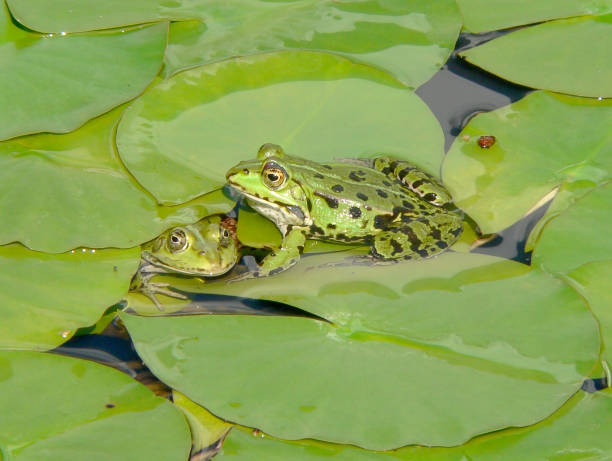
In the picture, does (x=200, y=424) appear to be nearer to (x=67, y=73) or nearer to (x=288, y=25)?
(x=67, y=73)

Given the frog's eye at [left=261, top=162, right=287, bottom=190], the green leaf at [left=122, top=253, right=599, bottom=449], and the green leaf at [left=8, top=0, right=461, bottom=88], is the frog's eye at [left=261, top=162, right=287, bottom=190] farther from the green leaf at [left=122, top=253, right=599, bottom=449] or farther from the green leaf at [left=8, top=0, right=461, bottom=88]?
the green leaf at [left=8, top=0, right=461, bottom=88]

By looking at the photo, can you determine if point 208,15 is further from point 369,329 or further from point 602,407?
point 602,407

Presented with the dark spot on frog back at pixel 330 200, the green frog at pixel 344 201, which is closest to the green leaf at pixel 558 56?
the green frog at pixel 344 201

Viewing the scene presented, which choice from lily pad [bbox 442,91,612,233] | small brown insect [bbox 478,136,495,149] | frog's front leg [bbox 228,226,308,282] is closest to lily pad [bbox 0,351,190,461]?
frog's front leg [bbox 228,226,308,282]

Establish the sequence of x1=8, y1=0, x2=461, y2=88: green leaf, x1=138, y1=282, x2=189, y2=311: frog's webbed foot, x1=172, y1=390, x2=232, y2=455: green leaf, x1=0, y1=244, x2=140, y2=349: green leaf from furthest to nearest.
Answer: x1=8, y1=0, x2=461, y2=88: green leaf, x1=138, y1=282, x2=189, y2=311: frog's webbed foot, x1=0, y1=244, x2=140, y2=349: green leaf, x1=172, y1=390, x2=232, y2=455: green leaf

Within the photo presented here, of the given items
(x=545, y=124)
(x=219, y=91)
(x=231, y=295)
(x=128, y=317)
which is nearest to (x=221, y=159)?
(x=219, y=91)

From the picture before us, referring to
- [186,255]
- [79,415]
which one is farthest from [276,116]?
[79,415]
